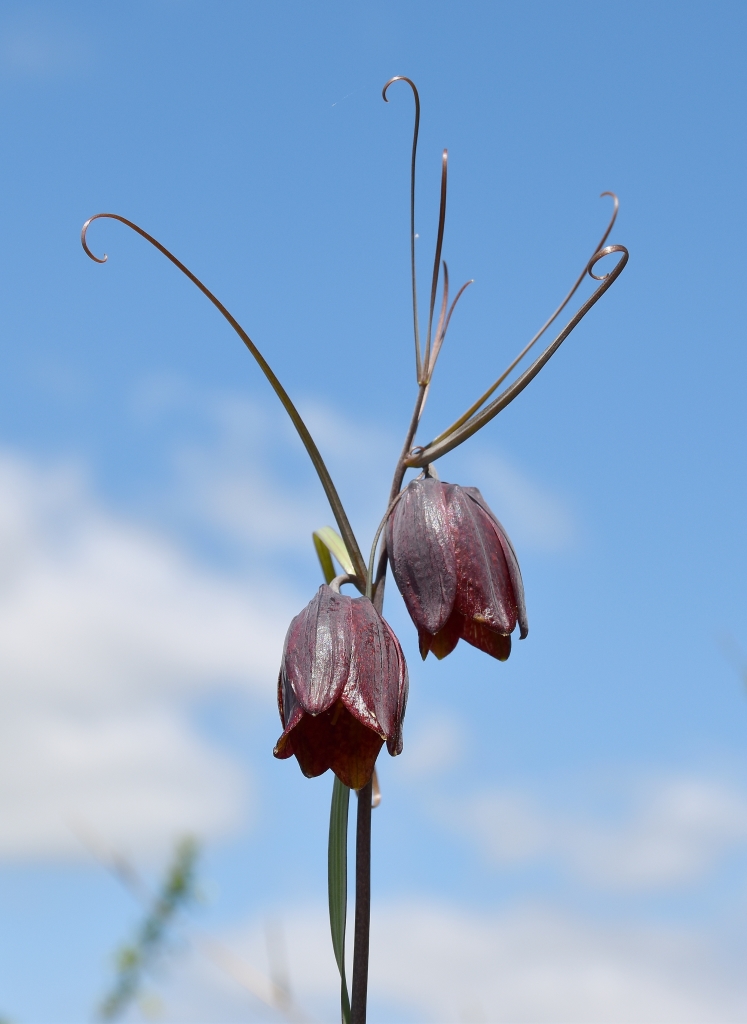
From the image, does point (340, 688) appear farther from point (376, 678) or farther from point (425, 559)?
point (425, 559)

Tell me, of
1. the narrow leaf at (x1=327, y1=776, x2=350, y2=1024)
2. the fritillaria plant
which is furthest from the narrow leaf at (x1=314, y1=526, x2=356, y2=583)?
the narrow leaf at (x1=327, y1=776, x2=350, y2=1024)

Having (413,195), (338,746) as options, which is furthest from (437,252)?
(338,746)

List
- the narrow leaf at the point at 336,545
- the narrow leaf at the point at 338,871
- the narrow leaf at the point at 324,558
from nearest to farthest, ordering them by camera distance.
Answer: the narrow leaf at the point at 338,871
the narrow leaf at the point at 336,545
the narrow leaf at the point at 324,558

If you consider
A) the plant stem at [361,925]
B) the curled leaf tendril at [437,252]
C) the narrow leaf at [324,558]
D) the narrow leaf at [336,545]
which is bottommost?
the plant stem at [361,925]

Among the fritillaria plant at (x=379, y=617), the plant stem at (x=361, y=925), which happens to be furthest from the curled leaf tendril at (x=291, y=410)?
the plant stem at (x=361, y=925)

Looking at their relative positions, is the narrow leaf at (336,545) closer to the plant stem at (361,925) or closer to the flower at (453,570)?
the flower at (453,570)

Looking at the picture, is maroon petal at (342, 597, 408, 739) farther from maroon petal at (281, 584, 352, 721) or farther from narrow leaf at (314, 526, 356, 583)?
narrow leaf at (314, 526, 356, 583)
